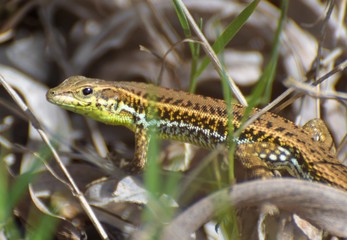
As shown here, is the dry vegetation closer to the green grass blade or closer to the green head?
the green grass blade

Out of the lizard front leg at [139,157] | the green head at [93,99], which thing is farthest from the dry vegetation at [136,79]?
the green head at [93,99]

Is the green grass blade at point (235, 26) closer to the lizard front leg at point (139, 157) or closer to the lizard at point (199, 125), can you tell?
the lizard at point (199, 125)

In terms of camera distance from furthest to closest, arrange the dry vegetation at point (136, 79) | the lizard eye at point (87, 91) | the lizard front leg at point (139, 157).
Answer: the lizard eye at point (87, 91) → the lizard front leg at point (139, 157) → the dry vegetation at point (136, 79)

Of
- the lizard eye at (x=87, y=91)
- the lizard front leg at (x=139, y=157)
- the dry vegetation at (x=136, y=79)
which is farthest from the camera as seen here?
the lizard eye at (x=87, y=91)

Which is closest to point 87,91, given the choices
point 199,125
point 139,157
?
point 139,157

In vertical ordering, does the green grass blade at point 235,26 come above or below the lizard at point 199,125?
above

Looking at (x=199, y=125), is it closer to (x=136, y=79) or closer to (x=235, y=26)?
(x=235, y=26)
